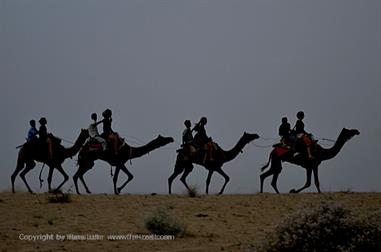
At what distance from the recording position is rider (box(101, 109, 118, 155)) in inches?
996

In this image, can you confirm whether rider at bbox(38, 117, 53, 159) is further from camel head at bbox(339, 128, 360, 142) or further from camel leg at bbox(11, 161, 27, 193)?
camel head at bbox(339, 128, 360, 142)

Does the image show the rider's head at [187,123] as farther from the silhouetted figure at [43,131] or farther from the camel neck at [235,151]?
the silhouetted figure at [43,131]

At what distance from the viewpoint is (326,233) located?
40.2ft

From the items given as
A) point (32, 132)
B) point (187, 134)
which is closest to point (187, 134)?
point (187, 134)

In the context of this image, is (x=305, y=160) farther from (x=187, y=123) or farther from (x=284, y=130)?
(x=187, y=123)

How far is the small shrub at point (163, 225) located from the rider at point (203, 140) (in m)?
9.96

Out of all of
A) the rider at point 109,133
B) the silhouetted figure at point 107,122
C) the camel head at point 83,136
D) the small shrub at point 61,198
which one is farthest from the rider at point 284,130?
the small shrub at point 61,198

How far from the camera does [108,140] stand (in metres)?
25.4

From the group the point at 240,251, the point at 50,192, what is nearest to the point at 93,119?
the point at 50,192

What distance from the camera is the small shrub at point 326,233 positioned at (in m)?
12.2

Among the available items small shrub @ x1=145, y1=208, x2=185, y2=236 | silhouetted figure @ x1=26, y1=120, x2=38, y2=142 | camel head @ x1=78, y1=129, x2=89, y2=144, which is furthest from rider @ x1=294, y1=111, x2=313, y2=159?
small shrub @ x1=145, y1=208, x2=185, y2=236

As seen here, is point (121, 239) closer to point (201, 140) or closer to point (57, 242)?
point (57, 242)

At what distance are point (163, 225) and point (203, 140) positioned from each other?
407 inches

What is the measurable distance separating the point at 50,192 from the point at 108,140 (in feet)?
8.21
